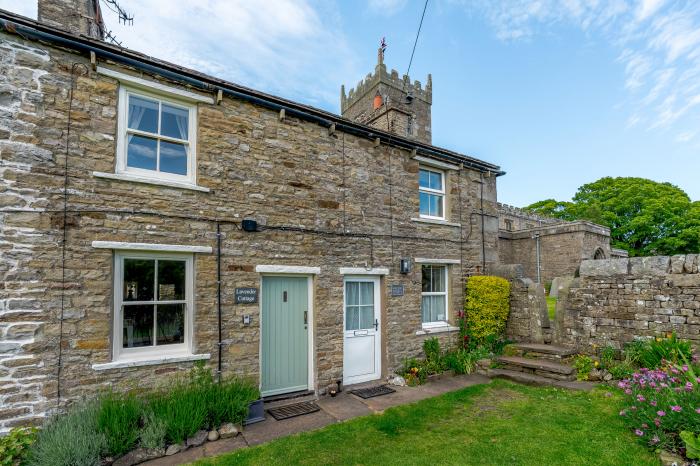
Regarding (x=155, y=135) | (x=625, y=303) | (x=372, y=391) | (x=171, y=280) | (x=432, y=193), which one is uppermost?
(x=155, y=135)

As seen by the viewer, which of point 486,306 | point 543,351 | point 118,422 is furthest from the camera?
point 486,306

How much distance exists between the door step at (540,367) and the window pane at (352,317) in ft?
12.3

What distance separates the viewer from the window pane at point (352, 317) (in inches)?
304

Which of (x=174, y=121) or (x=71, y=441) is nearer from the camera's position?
(x=71, y=441)

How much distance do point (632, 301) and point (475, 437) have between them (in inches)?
210

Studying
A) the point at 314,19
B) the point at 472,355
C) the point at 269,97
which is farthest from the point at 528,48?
the point at 472,355

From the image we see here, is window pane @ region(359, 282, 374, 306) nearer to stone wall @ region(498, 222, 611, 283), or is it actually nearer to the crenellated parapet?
stone wall @ region(498, 222, 611, 283)

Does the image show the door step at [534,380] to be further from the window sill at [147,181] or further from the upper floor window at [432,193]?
the window sill at [147,181]

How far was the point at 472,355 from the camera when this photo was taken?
347 inches

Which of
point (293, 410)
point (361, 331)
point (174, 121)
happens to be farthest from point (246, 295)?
point (174, 121)

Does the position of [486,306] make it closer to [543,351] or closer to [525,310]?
[525,310]

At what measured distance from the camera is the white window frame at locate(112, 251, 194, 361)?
5.26 metres

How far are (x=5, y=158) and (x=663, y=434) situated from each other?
9.21m

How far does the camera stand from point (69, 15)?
6316 mm
